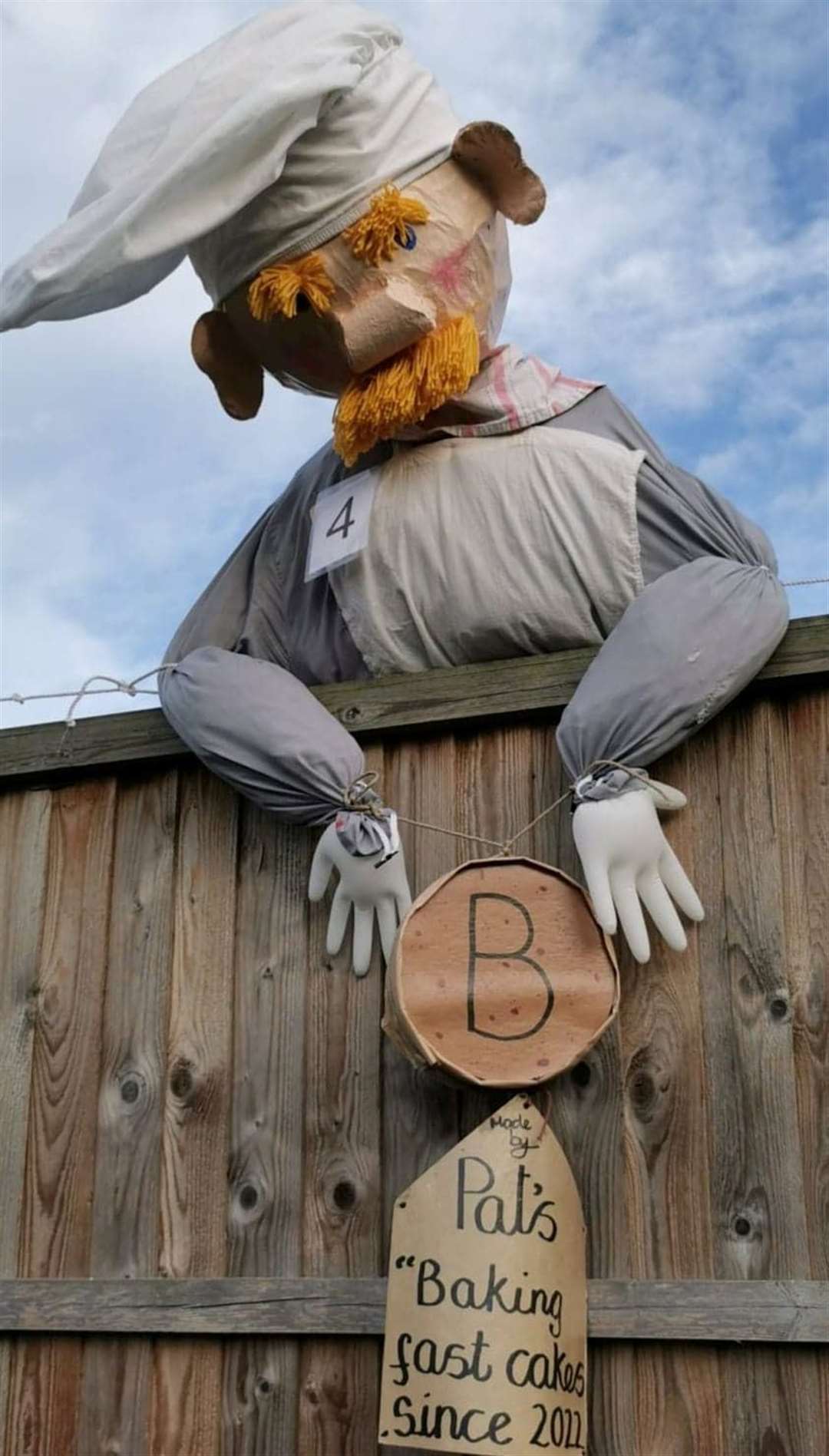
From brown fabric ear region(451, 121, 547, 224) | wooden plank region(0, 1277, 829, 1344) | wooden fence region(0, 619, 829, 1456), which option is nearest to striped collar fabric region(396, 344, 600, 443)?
brown fabric ear region(451, 121, 547, 224)

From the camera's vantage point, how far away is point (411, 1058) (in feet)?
6.95

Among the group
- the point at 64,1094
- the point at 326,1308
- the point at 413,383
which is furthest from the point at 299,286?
the point at 326,1308

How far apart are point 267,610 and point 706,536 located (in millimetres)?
688

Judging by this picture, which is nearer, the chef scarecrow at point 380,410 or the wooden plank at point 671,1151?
the wooden plank at point 671,1151

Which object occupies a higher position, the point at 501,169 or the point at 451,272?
the point at 501,169

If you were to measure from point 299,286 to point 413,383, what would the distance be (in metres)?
0.21

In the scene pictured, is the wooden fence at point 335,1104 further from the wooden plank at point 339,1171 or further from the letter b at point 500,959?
the letter b at point 500,959

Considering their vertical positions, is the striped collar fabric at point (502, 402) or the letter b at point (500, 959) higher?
the striped collar fabric at point (502, 402)

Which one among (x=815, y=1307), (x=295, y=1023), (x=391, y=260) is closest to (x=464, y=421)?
(x=391, y=260)

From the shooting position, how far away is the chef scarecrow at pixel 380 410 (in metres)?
2.30

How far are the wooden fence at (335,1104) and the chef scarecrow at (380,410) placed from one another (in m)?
0.09

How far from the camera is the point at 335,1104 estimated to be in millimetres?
2258

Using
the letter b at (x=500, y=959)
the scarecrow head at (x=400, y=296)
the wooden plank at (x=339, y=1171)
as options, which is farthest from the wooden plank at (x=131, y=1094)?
the scarecrow head at (x=400, y=296)

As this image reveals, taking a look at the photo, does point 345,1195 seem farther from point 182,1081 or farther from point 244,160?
point 244,160
